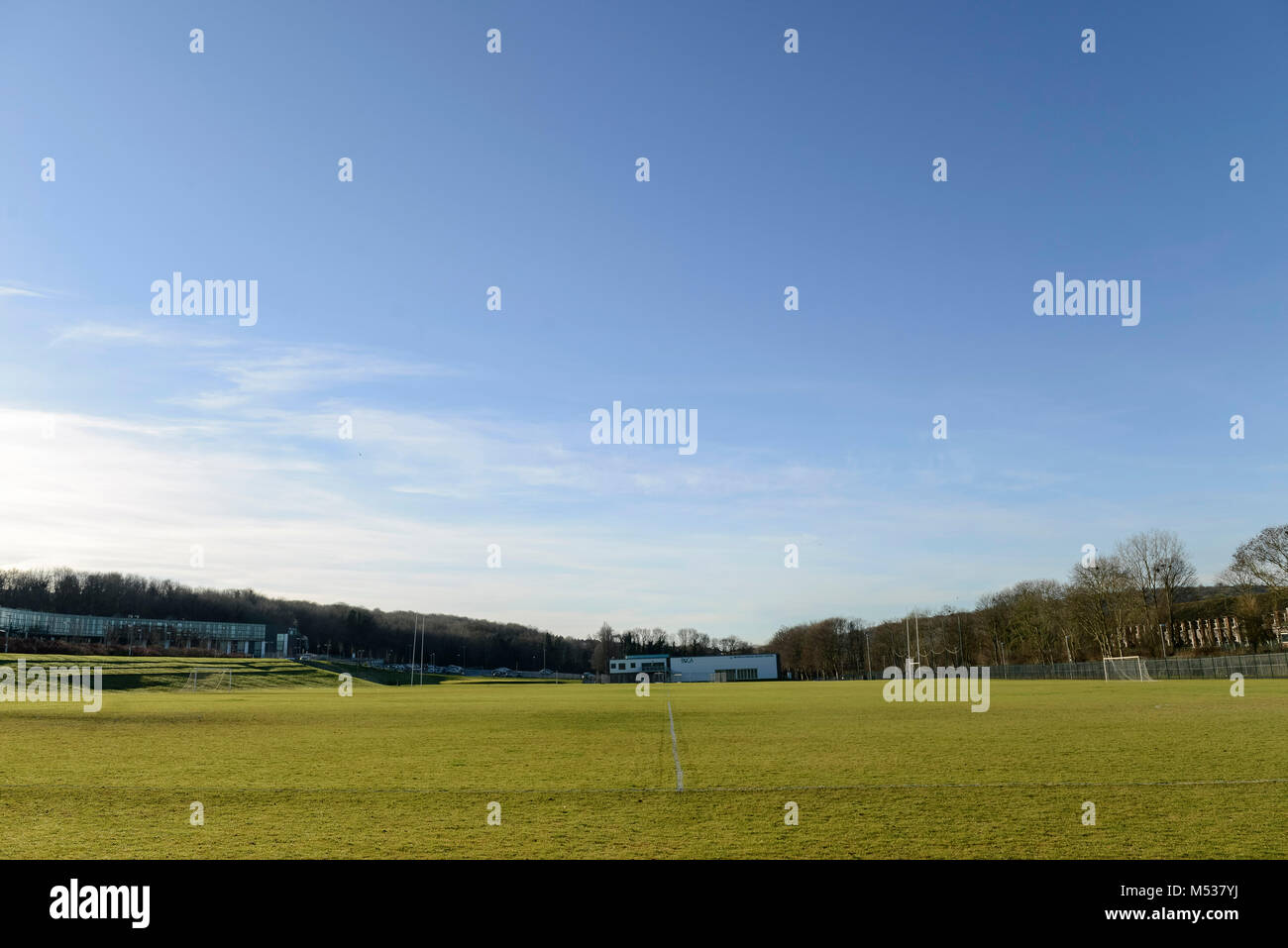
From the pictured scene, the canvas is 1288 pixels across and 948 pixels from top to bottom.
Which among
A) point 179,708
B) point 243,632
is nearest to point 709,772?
point 179,708

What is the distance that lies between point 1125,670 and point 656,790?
253 ft

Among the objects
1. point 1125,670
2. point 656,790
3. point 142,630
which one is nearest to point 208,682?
point 656,790

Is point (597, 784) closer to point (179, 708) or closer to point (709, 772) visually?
point (709, 772)

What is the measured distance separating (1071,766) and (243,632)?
184 meters

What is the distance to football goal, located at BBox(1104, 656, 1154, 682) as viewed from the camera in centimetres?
7262

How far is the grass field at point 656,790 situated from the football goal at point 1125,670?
172 feet

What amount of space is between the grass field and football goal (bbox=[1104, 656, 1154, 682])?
52274 mm

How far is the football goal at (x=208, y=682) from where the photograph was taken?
65.7 m

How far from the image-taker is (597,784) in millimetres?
14117

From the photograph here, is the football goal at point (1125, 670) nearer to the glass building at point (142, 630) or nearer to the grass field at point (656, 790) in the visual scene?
the grass field at point (656, 790)

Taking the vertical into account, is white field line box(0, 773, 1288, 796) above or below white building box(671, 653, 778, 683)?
above

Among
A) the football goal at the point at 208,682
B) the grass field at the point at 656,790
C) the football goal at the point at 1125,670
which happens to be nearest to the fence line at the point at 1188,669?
the football goal at the point at 1125,670

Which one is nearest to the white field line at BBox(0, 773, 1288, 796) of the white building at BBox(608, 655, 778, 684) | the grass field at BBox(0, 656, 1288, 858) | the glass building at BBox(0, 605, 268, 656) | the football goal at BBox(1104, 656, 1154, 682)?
the grass field at BBox(0, 656, 1288, 858)

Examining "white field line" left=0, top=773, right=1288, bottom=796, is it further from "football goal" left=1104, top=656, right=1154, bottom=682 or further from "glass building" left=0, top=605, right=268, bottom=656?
"glass building" left=0, top=605, right=268, bottom=656
